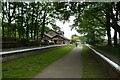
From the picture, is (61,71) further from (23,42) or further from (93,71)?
(23,42)

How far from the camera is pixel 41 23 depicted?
67062 millimetres

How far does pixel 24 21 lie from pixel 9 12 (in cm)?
737

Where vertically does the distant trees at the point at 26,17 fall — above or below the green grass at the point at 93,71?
above

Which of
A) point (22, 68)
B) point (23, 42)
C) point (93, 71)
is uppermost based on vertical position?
point (23, 42)

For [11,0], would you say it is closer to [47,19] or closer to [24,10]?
[24,10]

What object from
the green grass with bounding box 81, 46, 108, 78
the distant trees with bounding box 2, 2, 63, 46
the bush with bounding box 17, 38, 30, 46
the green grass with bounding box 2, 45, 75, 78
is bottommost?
the green grass with bounding box 81, 46, 108, 78

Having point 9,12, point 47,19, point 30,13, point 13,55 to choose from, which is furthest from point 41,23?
point 13,55

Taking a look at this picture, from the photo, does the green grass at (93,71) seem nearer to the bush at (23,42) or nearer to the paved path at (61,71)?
the paved path at (61,71)

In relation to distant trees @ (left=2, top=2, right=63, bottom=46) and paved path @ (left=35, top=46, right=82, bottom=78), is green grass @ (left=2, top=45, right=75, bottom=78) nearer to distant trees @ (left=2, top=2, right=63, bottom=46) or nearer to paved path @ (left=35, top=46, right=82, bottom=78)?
paved path @ (left=35, top=46, right=82, bottom=78)

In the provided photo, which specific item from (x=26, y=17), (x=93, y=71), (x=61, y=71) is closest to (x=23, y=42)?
(x=26, y=17)

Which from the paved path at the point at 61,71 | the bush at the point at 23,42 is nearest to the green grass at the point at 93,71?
the paved path at the point at 61,71

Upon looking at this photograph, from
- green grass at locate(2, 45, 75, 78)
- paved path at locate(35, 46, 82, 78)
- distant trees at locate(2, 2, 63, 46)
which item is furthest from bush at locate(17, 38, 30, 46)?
paved path at locate(35, 46, 82, 78)

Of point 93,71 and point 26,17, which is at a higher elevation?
point 26,17

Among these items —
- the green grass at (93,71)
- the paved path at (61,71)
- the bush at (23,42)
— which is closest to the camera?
the paved path at (61,71)
